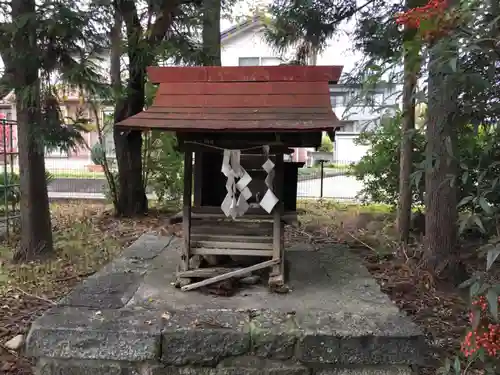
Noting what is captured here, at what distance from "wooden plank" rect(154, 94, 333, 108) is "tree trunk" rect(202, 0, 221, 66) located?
9.59ft

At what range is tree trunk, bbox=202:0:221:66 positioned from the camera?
628 cm

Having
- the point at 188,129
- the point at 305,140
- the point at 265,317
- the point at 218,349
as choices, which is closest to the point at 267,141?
the point at 305,140

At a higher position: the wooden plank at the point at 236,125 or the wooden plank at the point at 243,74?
the wooden plank at the point at 243,74

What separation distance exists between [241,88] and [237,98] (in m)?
0.12

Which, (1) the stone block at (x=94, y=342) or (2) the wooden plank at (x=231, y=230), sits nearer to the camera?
(1) the stone block at (x=94, y=342)

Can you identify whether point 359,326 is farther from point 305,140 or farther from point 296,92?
point 296,92

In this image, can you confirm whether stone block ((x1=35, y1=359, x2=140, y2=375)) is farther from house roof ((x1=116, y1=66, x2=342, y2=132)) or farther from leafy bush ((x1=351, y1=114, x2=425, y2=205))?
leafy bush ((x1=351, y1=114, x2=425, y2=205))

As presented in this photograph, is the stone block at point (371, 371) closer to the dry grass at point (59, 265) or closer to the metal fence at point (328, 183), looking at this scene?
the dry grass at point (59, 265)

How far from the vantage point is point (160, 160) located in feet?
26.5

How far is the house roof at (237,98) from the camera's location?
135 inches

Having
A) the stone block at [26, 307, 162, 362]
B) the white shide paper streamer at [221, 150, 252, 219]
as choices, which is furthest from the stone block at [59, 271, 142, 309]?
the white shide paper streamer at [221, 150, 252, 219]

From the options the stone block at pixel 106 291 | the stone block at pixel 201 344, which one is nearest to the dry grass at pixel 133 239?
the stone block at pixel 106 291

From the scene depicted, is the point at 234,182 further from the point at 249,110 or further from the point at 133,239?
the point at 133,239

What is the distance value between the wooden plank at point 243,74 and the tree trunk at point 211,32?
2752 millimetres
